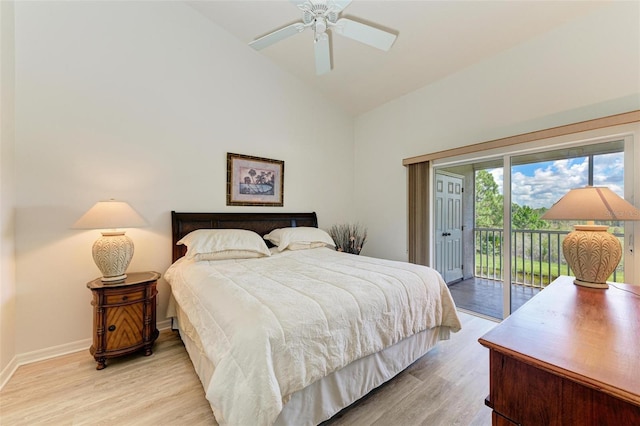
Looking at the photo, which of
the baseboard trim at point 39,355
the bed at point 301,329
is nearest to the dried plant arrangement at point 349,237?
the bed at point 301,329

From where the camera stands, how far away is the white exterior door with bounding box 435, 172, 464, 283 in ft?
12.0

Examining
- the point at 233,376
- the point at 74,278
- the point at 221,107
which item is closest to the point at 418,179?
the point at 221,107

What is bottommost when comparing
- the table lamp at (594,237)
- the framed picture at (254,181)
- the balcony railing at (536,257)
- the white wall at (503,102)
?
the balcony railing at (536,257)

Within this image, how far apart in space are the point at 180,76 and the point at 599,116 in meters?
4.17

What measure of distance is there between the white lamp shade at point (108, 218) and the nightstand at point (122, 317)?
1.60ft

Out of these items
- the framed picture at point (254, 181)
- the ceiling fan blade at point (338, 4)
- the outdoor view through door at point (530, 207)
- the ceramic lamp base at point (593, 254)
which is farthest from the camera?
the framed picture at point (254, 181)

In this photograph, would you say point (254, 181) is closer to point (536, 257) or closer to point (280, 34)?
point (280, 34)

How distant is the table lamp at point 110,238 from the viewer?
6.88 ft

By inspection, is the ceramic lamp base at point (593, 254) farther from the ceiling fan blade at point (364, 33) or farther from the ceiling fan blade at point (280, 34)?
the ceiling fan blade at point (280, 34)

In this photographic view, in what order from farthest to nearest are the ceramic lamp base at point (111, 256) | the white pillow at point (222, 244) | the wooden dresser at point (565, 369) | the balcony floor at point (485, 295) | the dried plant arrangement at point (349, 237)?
the dried plant arrangement at point (349, 237)
the balcony floor at point (485, 295)
the white pillow at point (222, 244)
the ceramic lamp base at point (111, 256)
the wooden dresser at point (565, 369)

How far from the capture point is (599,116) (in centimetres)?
219

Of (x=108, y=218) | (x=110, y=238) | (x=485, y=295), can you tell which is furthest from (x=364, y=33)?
(x=485, y=295)

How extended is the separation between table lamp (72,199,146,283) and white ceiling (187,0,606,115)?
2.50 meters

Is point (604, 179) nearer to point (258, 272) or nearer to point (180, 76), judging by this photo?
point (258, 272)
